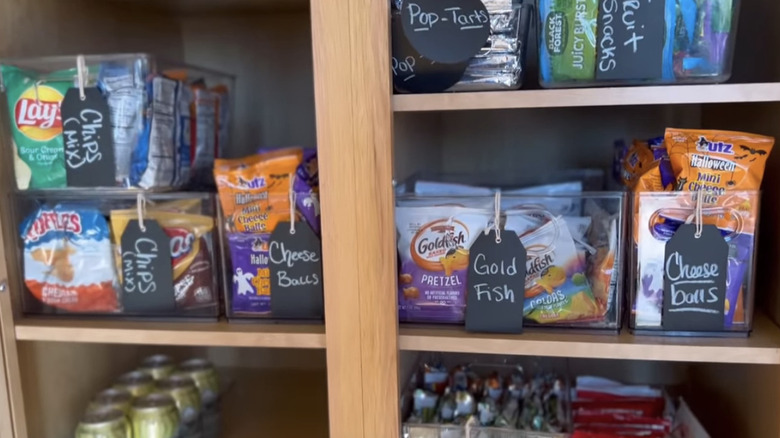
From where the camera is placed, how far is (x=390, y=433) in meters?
0.87

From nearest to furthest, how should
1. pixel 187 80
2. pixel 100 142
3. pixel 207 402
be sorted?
1. pixel 100 142
2. pixel 187 80
3. pixel 207 402

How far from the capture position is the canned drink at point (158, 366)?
1199mm

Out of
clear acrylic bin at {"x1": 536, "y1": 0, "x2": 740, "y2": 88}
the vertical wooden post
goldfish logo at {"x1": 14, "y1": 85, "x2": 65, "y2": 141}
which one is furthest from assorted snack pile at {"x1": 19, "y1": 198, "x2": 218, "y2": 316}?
clear acrylic bin at {"x1": 536, "y1": 0, "x2": 740, "y2": 88}

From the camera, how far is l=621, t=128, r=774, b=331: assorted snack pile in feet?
2.62

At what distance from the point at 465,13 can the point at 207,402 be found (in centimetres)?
82

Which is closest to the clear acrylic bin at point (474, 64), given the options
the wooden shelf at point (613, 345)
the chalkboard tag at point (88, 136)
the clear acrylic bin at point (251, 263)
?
the clear acrylic bin at point (251, 263)

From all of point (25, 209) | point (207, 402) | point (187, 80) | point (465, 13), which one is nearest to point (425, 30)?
point (465, 13)

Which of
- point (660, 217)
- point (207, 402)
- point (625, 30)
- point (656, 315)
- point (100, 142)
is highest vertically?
point (625, 30)

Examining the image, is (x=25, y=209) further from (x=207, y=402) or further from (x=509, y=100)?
(x=509, y=100)

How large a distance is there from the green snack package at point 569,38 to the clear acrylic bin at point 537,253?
0.16 metres

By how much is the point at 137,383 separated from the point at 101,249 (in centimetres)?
29

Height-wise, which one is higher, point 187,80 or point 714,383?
point 187,80

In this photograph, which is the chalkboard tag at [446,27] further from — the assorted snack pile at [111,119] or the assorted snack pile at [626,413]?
the assorted snack pile at [626,413]

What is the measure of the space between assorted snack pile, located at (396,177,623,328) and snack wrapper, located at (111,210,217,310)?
30 cm
